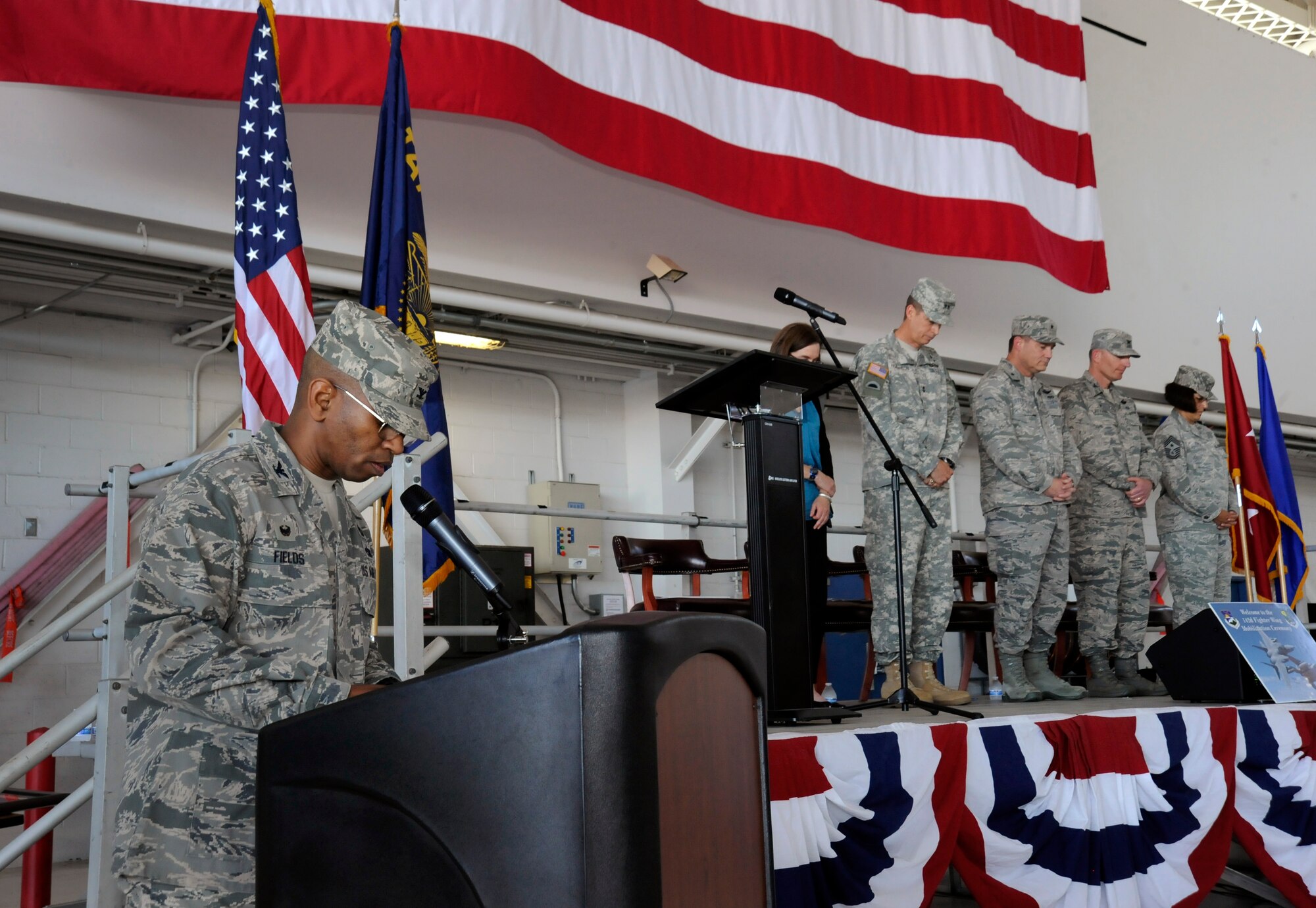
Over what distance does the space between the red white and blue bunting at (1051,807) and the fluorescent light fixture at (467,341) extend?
343 cm

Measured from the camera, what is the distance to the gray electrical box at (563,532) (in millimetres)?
6199

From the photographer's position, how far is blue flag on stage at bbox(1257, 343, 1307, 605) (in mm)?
5172

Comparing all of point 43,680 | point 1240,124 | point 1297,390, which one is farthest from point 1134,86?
point 43,680

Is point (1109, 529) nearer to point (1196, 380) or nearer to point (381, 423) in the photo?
point (1196, 380)

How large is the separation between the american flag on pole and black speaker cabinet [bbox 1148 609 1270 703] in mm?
2972

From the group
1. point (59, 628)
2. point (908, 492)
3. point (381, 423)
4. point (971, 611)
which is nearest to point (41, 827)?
point (59, 628)

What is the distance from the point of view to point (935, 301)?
3.67 metres

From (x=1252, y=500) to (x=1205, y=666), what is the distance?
5.90 ft

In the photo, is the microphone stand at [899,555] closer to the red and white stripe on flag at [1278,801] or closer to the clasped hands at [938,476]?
the clasped hands at [938,476]

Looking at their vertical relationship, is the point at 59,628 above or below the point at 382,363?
below

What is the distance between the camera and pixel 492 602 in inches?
48.8

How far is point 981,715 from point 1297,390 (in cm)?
601

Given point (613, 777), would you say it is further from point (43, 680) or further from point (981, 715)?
point (43, 680)

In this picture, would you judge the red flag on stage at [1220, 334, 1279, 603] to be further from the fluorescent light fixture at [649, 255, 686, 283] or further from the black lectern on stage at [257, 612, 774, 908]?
Result: the black lectern on stage at [257, 612, 774, 908]
